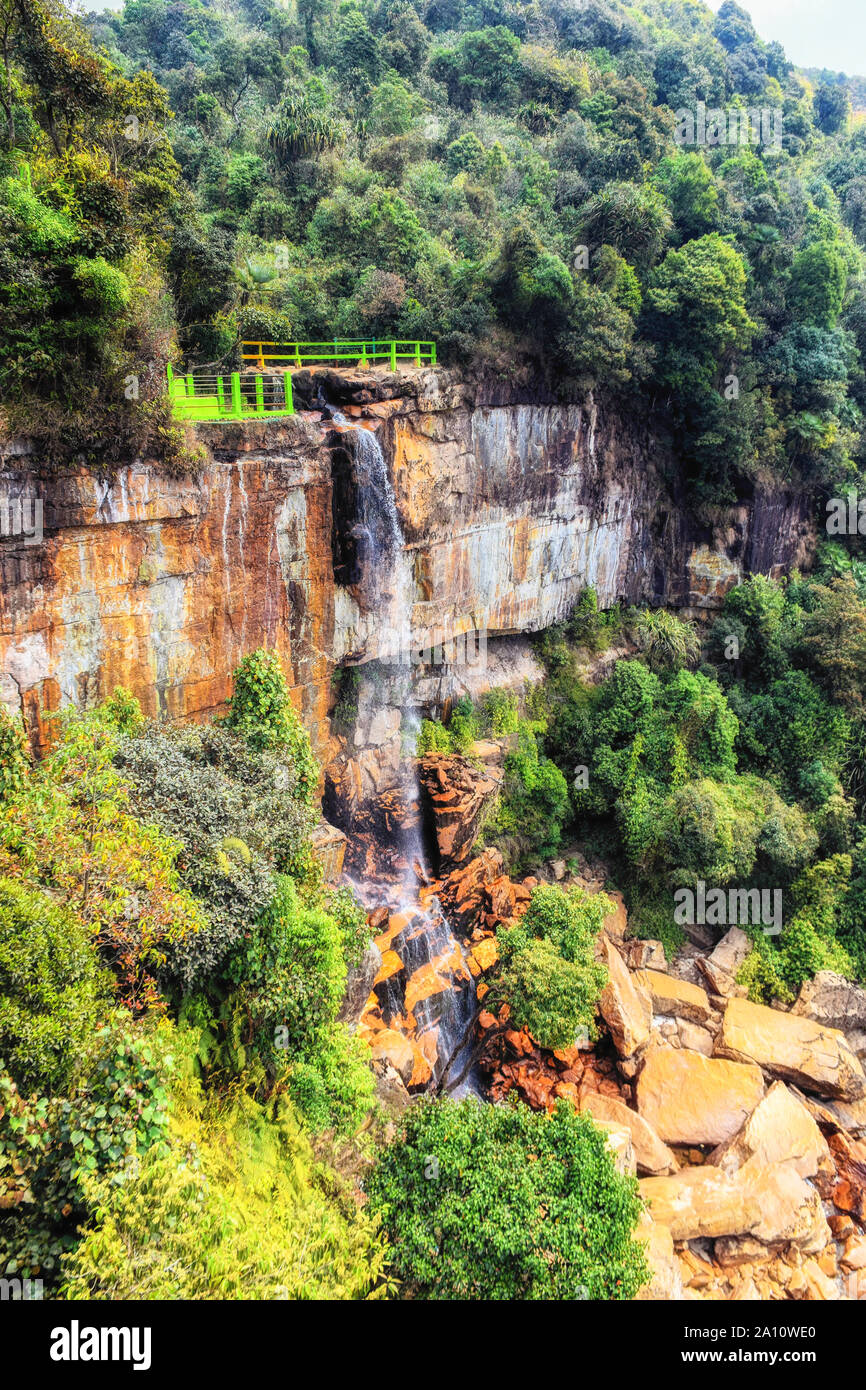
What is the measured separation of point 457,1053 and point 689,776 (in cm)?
1089

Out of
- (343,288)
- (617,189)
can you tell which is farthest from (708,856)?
(617,189)

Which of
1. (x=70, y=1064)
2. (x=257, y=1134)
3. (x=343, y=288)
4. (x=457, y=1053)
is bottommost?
(x=457, y=1053)

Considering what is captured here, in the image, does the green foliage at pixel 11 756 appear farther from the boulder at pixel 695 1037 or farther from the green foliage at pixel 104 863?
the boulder at pixel 695 1037

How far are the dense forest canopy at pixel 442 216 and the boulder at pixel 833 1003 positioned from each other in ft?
52.0

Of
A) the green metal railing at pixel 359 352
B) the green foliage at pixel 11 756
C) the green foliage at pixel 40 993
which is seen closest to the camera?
the green foliage at pixel 40 993

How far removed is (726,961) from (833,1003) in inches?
109

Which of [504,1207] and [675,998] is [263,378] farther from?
[675,998]

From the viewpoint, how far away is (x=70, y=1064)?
6723 millimetres

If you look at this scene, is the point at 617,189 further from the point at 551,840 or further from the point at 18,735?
the point at 18,735

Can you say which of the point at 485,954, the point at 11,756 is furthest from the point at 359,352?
the point at 485,954

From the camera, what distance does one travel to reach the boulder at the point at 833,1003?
19.9m

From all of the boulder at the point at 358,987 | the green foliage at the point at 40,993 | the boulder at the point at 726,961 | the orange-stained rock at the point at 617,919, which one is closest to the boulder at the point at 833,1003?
the boulder at the point at 726,961

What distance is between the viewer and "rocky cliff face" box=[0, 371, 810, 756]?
12664 millimetres

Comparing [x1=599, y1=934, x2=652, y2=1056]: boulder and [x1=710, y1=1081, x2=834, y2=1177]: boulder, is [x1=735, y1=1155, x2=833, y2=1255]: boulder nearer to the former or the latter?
[x1=710, y1=1081, x2=834, y2=1177]: boulder
